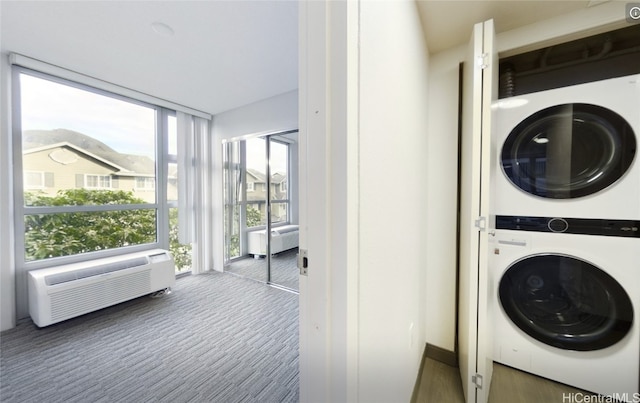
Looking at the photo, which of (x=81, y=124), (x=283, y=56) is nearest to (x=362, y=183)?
(x=283, y=56)

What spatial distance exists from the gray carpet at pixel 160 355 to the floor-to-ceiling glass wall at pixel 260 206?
104 cm

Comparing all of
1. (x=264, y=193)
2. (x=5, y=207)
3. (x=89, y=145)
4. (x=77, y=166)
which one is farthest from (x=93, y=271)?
(x=264, y=193)

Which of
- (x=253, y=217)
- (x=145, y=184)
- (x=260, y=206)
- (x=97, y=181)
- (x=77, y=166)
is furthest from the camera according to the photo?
(x=253, y=217)

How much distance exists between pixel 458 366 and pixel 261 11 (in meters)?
2.72

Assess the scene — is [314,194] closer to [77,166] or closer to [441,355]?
[441,355]

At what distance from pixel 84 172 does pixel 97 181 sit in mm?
138

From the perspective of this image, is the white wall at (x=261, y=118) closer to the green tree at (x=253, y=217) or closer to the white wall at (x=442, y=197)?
the green tree at (x=253, y=217)

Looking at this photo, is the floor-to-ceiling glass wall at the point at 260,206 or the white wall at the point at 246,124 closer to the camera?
the white wall at the point at 246,124

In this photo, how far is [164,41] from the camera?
1.85 meters

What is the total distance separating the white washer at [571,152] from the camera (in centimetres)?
117

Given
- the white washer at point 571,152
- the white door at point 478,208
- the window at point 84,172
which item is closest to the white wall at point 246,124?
the window at point 84,172

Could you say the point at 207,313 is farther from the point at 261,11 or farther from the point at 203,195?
the point at 261,11

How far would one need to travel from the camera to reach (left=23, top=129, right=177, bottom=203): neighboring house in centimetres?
221

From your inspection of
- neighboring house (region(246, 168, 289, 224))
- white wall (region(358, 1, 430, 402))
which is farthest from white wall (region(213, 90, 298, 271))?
white wall (region(358, 1, 430, 402))
